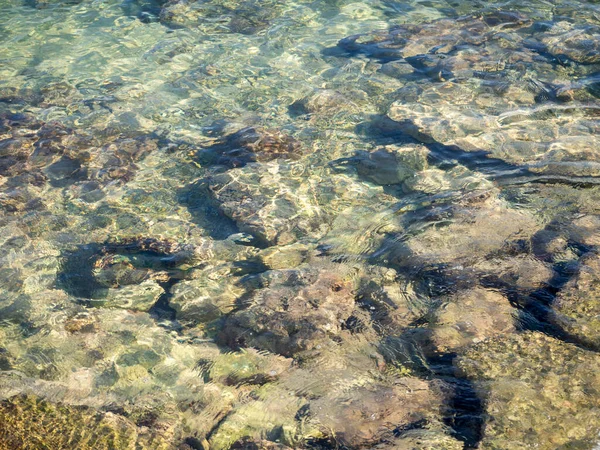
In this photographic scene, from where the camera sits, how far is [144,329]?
5059mm

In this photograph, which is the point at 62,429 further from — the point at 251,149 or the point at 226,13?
the point at 226,13

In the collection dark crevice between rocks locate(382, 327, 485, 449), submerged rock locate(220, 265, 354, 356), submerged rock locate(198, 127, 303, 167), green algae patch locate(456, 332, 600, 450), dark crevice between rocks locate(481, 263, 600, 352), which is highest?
submerged rock locate(198, 127, 303, 167)

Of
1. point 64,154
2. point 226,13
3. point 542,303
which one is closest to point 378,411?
point 542,303

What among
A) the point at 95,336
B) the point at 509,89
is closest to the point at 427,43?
the point at 509,89

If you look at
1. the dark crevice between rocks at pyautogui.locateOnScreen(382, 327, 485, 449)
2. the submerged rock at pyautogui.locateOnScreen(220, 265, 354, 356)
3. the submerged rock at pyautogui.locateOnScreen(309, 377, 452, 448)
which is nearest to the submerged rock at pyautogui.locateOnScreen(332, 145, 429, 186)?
the submerged rock at pyautogui.locateOnScreen(220, 265, 354, 356)

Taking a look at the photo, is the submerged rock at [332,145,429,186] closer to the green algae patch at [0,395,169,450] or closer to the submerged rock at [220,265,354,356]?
the submerged rock at [220,265,354,356]

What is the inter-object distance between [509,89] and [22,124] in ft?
23.6

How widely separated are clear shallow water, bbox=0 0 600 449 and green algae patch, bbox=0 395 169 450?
0.02m

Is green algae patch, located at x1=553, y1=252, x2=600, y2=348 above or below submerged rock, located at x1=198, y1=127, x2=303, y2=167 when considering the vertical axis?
below

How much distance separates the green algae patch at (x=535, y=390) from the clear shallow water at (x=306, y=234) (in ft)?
0.06

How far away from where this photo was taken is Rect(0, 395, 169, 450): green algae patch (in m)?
3.55

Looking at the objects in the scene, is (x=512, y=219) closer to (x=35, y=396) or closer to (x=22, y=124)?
(x=35, y=396)

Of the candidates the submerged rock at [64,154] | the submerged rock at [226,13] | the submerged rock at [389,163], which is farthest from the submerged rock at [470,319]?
the submerged rock at [226,13]

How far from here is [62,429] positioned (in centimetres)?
373
